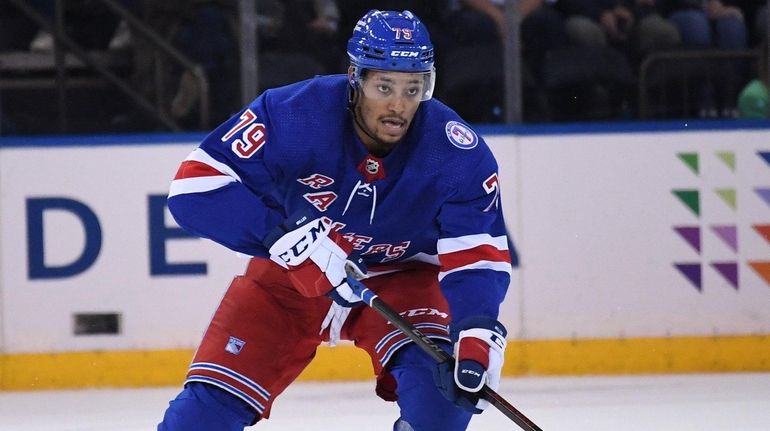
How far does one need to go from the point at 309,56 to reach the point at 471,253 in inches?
104

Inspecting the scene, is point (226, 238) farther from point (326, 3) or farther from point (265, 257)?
point (326, 3)

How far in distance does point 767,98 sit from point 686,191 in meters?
0.49

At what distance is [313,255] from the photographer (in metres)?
3.20

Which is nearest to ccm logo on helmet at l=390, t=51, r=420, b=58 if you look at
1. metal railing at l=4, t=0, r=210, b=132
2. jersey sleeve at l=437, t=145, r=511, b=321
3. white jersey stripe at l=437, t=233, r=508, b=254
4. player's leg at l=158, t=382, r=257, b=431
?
jersey sleeve at l=437, t=145, r=511, b=321

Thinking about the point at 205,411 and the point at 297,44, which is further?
the point at 297,44

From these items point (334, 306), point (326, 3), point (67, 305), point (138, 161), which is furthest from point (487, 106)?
point (334, 306)

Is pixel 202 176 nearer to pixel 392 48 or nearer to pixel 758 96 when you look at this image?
pixel 392 48

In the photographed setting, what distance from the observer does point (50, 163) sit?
569 centimetres

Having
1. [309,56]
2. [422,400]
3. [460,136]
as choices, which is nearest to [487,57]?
[309,56]

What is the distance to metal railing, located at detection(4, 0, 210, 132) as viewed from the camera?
5.82m

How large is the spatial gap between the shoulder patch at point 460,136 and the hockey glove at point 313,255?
0.33m

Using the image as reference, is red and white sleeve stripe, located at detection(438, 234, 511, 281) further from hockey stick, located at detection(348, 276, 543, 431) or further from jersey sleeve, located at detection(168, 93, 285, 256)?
jersey sleeve, located at detection(168, 93, 285, 256)

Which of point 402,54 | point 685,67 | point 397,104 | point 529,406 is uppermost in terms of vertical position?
point 402,54

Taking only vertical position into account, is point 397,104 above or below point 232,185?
above
